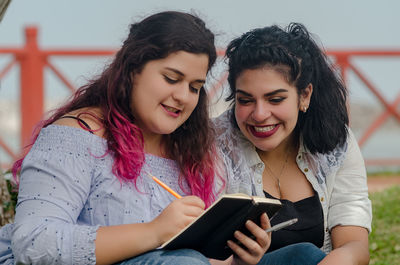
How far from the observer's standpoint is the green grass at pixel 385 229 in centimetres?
438

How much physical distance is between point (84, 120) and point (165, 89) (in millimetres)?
302

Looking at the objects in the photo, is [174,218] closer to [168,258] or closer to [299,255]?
[168,258]

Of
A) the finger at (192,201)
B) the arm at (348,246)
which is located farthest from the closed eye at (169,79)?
the arm at (348,246)

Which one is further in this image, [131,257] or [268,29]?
[268,29]

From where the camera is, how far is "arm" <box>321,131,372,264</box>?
2.95 meters

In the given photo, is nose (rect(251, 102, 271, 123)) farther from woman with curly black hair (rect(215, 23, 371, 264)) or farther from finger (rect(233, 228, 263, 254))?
finger (rect(233, 228, 263, 254))

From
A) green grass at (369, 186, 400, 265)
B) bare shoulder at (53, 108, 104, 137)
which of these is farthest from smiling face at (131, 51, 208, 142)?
green grass at (369, 186, 400, 265)

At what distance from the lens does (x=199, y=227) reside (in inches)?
84.8

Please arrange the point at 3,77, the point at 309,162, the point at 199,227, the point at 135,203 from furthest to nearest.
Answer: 1. the point at 3,77
2. the point at 309,162
3. the point at 135,203
4. the point at 199,227

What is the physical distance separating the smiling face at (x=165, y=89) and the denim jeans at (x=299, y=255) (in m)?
0.72

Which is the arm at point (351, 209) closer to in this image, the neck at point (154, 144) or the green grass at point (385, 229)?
the neck at point (154, 144)

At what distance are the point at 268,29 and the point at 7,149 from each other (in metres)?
5.67

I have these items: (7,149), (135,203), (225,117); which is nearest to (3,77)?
(7,149)

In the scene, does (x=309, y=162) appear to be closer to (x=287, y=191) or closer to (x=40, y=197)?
(x=287, y=191)
